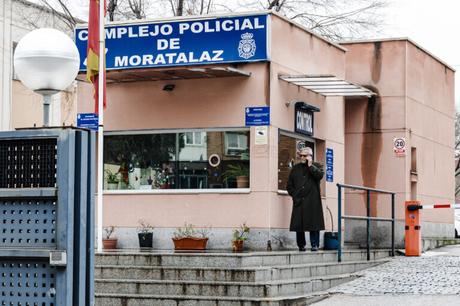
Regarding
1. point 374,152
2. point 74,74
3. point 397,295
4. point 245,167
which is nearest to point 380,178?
point 374,152

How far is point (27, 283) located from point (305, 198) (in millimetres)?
10901

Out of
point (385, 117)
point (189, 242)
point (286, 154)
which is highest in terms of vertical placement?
point (385, 117)

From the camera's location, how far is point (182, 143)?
17.3 metres

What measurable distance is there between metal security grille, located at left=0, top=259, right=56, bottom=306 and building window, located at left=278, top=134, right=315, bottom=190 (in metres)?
11.8

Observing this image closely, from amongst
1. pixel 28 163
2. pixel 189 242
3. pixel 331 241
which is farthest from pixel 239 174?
pixel 28 163

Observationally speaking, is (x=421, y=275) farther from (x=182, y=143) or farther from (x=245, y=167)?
(x=182, y=143)

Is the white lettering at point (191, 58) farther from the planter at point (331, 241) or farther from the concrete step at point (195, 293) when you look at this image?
the concrete step at point (195, 293)

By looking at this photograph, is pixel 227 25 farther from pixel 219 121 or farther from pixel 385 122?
pixel 385 122

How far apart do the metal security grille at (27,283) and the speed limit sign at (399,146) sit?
16329 millimetres

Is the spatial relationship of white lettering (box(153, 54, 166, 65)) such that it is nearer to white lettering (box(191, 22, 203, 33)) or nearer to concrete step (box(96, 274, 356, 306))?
white lettering (box(191, 22, 203, 33))

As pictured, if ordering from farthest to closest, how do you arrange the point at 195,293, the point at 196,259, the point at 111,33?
the point at 111,33, the point at 196,259, the point at 195,293

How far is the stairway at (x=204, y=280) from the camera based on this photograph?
41.4 feet

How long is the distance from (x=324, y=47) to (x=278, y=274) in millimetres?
7157

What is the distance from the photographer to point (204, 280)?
1313 centimetres
